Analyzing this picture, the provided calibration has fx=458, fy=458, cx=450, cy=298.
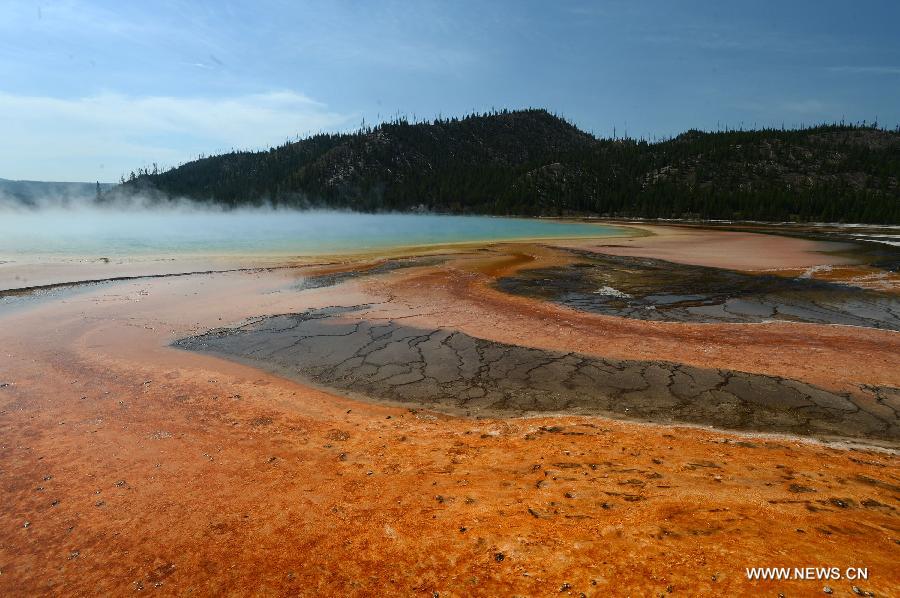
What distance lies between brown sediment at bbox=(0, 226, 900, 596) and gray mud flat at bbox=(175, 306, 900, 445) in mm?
528

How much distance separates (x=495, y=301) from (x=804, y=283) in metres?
12.8

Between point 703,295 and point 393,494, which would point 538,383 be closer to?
point 393,494

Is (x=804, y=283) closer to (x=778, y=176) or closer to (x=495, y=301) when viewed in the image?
(x=495, y=301)

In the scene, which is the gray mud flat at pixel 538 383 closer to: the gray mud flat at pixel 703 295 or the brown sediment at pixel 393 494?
the brown sediment at pixel 393 494

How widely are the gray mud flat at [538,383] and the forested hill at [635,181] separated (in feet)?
283

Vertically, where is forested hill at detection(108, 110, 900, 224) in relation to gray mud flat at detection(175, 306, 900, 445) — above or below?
above

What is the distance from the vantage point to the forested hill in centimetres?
8819

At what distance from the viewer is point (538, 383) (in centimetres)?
830

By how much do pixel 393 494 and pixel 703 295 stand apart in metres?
14.8

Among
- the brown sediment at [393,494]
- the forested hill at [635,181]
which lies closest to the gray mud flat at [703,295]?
the brown sediment at [393,494]

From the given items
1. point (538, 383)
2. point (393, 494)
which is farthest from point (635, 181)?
point (393, 494)

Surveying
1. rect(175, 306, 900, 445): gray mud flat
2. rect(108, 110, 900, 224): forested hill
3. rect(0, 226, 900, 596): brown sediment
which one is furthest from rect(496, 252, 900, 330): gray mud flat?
rect(108, 110, 900, 224): forested hill

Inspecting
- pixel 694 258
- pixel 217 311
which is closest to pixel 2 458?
pixel 217 311

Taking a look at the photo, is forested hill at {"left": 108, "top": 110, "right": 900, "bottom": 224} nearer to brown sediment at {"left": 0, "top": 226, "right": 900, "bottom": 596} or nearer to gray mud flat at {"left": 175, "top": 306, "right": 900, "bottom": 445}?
gray mud flat at {"left": 175, "top": 306, "right": 900, "bottom": 445}
